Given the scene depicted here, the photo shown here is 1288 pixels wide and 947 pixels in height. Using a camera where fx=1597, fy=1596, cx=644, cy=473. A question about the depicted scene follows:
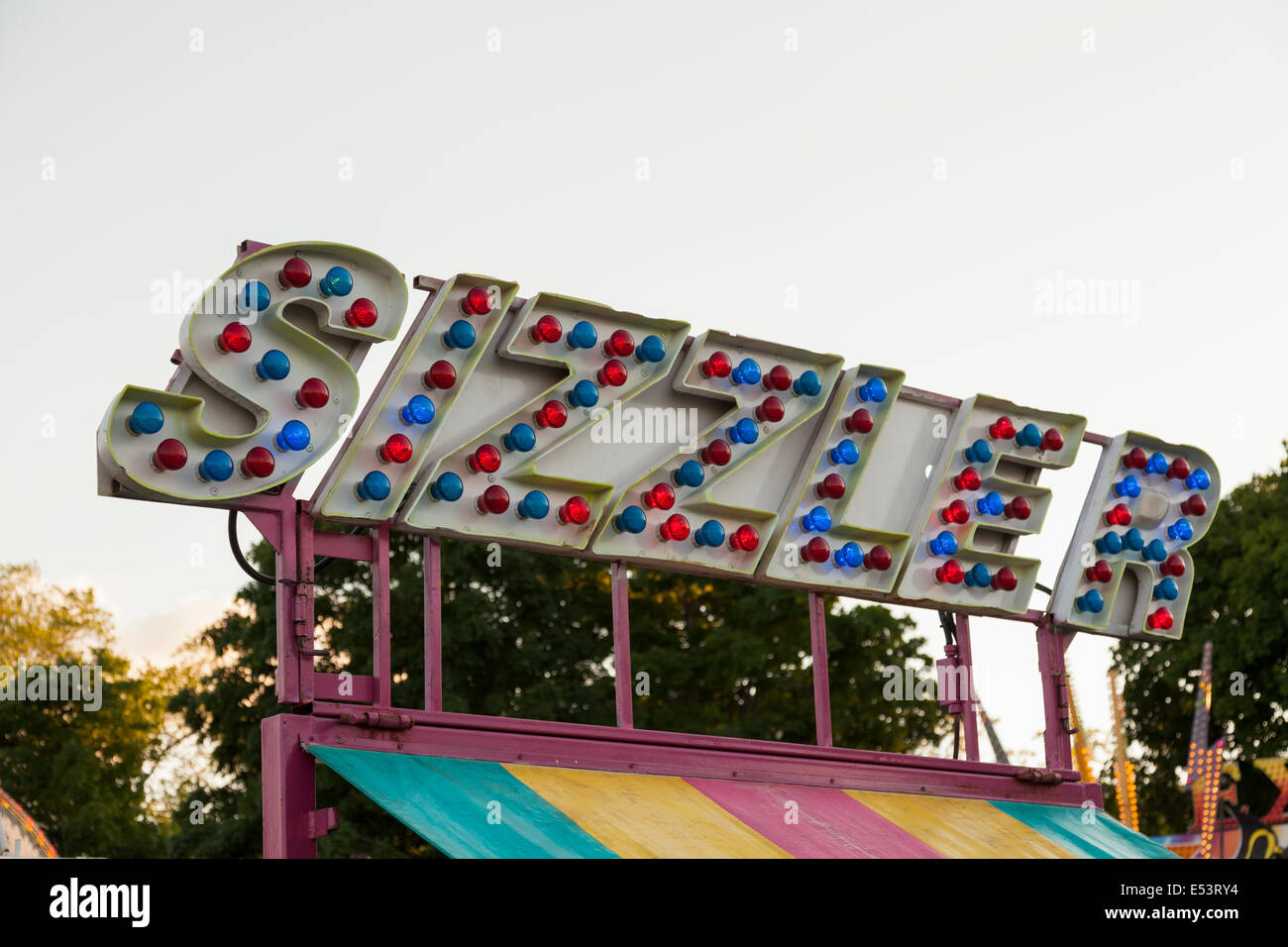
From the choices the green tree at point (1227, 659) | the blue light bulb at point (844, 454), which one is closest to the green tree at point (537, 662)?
the green tree at point (1227, 659)

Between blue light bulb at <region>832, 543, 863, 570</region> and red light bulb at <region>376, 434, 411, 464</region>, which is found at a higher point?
red light bulb at <region>376, 434, 411, 464</region>

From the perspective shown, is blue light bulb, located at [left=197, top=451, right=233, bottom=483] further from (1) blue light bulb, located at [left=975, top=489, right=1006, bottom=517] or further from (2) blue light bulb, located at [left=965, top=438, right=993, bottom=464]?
(1) blue light bulb, located at [left=975, top=489, right=1006, bottom=517]

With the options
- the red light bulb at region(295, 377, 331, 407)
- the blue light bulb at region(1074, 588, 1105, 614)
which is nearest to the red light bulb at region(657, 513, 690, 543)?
the red light bulb at region(295, 377, 331, 407)

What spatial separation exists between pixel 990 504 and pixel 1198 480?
2.32m

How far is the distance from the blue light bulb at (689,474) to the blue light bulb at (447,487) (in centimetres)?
181

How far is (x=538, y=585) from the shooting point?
28.9m

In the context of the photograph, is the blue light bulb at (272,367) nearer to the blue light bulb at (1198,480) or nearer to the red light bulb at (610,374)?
the red light bulb at (610,374)

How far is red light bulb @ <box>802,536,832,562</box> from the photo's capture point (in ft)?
38.8

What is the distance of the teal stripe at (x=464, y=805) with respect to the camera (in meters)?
8.31

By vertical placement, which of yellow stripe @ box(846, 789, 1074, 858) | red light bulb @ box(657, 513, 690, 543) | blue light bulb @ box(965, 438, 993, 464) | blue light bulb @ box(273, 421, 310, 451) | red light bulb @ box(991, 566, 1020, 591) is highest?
blue light bulb @ box(273, 421, 310, 451)

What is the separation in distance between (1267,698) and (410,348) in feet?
86.1

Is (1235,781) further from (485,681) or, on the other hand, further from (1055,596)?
(1055,596)

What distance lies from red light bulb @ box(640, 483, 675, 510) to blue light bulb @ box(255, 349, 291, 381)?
285 cm

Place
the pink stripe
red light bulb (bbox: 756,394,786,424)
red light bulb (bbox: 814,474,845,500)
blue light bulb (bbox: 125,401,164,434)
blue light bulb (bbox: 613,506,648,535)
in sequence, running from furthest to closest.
A: red light bulb (bbox: 814,474,845,500) → red light bulb (bbox: 756,394,786,424) → blue light bulb (bbox: 613,506,648,535) → the pink stripe → blue light bulb (bbox: 125,401,164,434)
